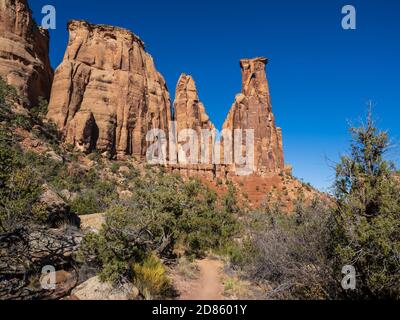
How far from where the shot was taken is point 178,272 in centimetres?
938

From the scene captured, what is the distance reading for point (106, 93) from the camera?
48.7 m

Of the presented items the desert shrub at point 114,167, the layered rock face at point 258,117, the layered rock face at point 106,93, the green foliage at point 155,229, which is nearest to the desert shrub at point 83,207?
the green foliage at point 155,229

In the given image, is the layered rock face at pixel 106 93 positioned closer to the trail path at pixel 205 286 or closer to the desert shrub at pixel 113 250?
the trail path at pixel 205 286

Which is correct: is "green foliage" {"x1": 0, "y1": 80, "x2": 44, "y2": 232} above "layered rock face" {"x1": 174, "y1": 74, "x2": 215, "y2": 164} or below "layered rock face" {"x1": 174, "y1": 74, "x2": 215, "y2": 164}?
below

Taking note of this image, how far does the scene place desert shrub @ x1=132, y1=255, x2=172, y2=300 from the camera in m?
6.66

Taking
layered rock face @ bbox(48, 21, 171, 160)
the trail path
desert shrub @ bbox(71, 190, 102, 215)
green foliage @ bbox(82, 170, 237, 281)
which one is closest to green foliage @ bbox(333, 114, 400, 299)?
the trail path

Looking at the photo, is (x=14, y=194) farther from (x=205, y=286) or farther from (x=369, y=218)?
(x=369, y=218)

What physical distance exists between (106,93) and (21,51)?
14038 millimetres

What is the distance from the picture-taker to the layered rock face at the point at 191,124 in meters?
61.4

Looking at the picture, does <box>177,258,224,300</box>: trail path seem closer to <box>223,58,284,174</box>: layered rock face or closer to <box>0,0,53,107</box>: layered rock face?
<box>0,0,53,107</box>: layered rock face

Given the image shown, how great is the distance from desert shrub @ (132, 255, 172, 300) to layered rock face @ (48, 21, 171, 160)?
38.9 metres

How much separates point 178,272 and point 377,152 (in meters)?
6.86
